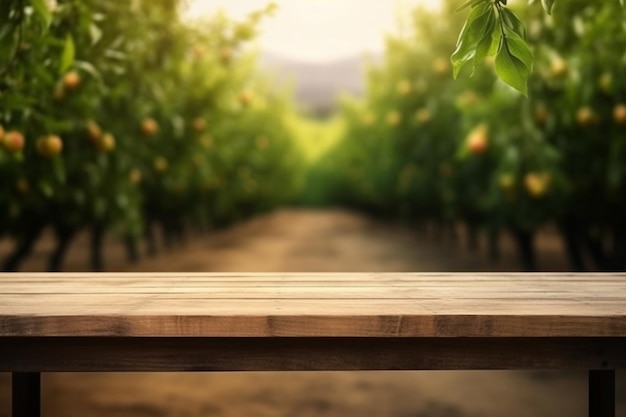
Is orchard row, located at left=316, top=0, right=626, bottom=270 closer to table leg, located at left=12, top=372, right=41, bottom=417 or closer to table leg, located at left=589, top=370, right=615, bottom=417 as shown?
table leg, located at left=589, top=370, right=615, bottom=417

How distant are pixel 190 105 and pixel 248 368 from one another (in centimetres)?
744

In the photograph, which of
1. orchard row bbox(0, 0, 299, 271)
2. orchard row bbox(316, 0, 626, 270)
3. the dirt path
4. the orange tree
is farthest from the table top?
the orange tree

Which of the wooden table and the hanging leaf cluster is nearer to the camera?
the hanging leaf cluster

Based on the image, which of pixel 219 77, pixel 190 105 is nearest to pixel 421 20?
pixel 219 77

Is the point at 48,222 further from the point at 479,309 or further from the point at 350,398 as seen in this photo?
the point at 479,309

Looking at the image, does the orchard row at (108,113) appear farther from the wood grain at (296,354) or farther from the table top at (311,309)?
the wood grain at (296,354)

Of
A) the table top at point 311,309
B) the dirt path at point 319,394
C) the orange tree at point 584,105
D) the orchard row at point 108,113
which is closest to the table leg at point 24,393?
the table top at point 311,309

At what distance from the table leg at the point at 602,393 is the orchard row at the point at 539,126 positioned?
1844 millimetres

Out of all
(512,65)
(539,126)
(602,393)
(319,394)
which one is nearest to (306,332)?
(512,65)

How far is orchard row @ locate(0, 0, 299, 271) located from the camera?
322cm

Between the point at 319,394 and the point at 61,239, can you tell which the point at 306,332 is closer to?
the point at 319,394

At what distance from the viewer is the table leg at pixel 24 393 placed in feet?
6.90

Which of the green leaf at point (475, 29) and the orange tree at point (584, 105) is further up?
the green leaf at point (475, 29)

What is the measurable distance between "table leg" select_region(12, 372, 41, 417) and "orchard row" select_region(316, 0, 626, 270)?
8.20ft
